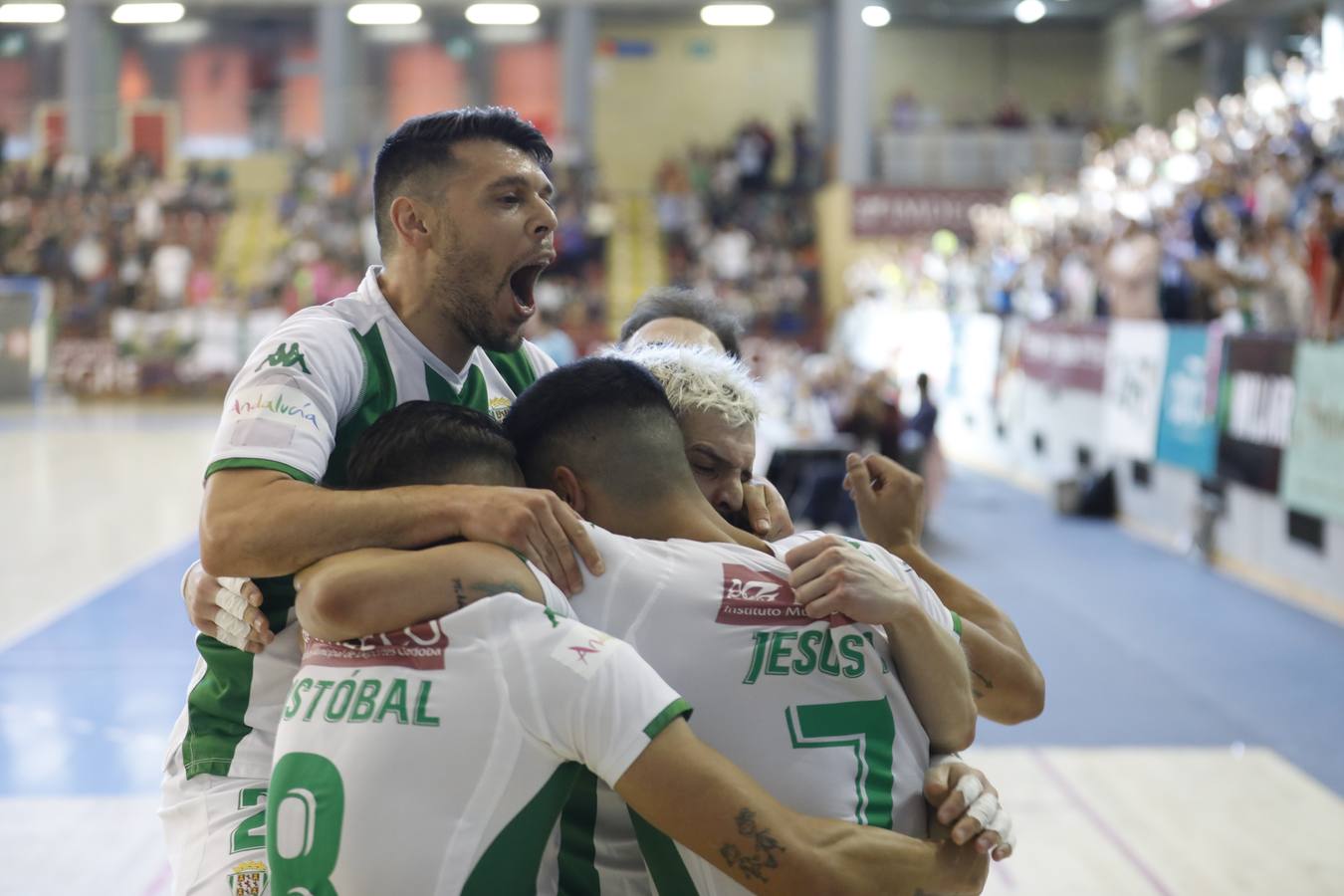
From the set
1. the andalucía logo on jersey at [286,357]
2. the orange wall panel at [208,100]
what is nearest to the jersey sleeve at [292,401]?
the andalucía logo on jersey at [286,357]

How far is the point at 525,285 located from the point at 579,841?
3.65ft

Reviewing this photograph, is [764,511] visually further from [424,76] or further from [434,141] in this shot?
[424,76]

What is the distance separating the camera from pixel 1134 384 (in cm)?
1154

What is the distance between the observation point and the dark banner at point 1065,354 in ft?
41.4

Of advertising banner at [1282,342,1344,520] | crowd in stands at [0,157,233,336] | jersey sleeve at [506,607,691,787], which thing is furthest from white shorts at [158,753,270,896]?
crowd in stands at [0,157,233,336]

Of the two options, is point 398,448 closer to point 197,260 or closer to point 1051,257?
point 1051,257

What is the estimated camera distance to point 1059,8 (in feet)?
108

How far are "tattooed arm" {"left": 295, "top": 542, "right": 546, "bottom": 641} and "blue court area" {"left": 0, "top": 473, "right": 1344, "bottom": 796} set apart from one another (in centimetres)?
389

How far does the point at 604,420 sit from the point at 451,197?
2.47 feet

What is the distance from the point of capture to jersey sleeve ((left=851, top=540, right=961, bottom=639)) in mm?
2145

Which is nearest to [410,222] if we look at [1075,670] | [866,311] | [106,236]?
[1075,670]

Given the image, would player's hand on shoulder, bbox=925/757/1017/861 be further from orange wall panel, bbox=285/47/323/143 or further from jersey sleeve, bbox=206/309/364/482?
orange wall panel, bbox=285/47/323/143

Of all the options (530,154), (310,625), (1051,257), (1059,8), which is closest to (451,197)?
(530,154)

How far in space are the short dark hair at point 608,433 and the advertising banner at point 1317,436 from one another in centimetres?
673
